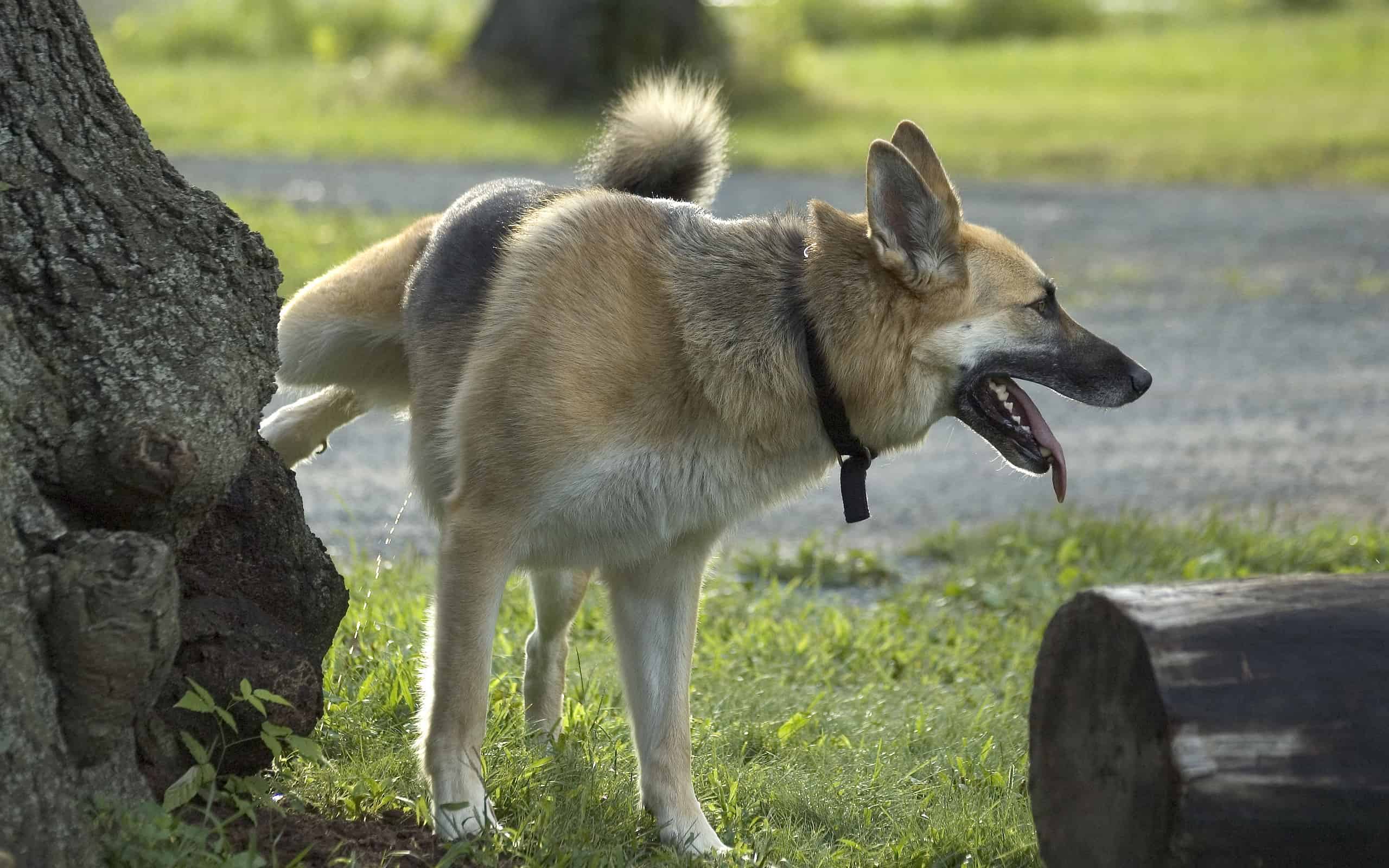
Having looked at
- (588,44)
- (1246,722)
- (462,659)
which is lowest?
(462,659)

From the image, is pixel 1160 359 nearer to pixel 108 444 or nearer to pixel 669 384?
pixel 669 384

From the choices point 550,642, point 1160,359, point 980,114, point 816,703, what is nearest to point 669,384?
point 550,642

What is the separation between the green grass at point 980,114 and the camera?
15953 millimetres

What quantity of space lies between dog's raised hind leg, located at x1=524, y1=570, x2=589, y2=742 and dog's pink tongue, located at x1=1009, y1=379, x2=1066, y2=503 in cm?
134

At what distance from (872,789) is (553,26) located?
52.4 feet

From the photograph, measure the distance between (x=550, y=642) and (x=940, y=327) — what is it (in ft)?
4.77

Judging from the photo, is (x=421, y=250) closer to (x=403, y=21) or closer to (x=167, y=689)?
(x=167, y=689)

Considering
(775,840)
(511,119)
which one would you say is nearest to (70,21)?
(775,840)

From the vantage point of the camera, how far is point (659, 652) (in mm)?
3875

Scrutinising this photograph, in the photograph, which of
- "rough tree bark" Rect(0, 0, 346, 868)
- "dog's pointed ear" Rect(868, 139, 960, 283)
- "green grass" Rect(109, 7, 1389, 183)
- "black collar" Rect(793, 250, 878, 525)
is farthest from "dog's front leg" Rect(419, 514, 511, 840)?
"green grass" Rect(109, 7, 1389, 183)

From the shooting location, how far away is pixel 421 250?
4289 mm

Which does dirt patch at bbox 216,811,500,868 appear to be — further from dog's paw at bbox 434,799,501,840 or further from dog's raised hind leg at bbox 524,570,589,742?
dog's raised hind leg at bbox 524,570,589,742

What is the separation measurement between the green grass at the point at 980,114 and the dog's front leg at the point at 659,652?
858 centimetres

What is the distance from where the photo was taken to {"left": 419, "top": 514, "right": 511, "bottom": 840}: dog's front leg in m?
3.38
